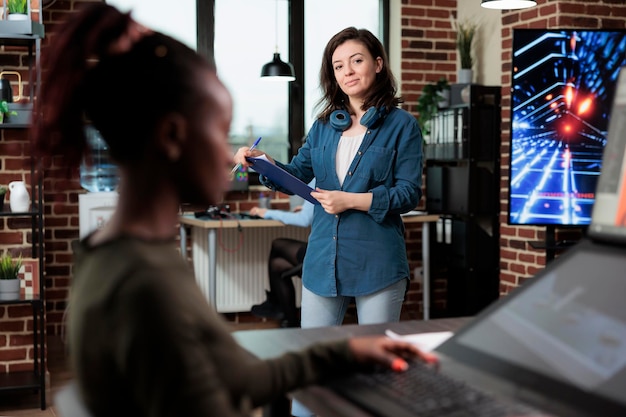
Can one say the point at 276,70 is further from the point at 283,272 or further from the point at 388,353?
the point at 388,353

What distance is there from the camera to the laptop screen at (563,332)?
1077mm

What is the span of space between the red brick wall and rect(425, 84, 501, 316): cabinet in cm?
12

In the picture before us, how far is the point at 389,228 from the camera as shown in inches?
103

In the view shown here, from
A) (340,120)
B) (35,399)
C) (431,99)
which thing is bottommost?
(35,399)

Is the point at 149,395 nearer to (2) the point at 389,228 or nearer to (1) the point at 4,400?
(2) the point at 389,228

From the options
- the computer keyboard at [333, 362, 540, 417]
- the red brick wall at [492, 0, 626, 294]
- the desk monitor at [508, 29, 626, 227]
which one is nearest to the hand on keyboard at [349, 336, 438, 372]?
the computer keyboard at [333, 362, 540, 417]

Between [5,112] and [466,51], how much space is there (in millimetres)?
3293

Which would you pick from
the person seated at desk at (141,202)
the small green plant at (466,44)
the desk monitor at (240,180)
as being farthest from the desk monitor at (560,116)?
the person seated at desk at (141,202)

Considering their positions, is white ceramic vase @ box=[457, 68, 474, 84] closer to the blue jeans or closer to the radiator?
the radiator

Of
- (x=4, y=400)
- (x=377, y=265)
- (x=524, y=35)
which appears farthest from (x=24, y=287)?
(x=524, y=35)

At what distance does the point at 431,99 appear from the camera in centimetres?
576

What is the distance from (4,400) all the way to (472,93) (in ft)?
11.2

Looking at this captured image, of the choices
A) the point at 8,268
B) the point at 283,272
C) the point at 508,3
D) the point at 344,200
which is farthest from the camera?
the point at 283,272

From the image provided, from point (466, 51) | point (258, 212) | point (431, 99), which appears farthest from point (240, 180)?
point (466, 51)
